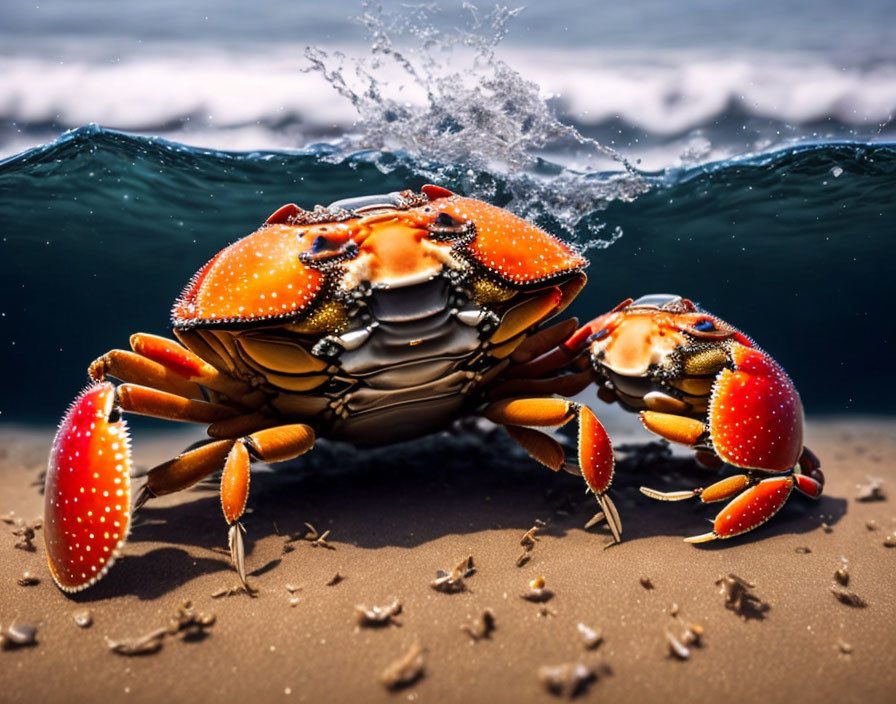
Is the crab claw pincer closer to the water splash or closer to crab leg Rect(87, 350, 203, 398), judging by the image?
crab leg Rect(87, 350, 203, 398)

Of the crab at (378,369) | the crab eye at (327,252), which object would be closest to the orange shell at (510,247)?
the crab at (378,369)

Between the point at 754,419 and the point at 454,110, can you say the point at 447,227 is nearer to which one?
the point at 754,419

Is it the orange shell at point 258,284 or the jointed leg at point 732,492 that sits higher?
the orange shell at point 258,284

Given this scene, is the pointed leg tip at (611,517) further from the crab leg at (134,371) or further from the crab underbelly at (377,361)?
the crab leg at (134,371)

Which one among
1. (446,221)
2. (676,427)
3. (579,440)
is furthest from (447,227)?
(676,427)

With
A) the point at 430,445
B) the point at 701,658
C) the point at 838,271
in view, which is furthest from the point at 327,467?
the point at 838,271
